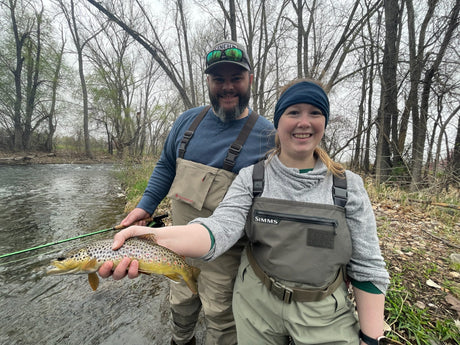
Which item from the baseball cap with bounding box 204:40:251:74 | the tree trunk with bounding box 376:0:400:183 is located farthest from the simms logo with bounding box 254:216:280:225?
the tree trunk with bounding box 376:0:400:183

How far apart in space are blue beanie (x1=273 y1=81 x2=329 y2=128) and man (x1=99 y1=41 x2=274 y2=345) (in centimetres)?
49

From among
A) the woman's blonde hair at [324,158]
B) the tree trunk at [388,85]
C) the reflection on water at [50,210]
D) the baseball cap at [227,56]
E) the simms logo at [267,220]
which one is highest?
the tree trunk at [388,85]

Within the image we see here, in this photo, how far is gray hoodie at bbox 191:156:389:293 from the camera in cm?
126

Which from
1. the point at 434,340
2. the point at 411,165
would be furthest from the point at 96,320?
the point at 411,165

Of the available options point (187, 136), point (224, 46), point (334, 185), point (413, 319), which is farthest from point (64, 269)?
point (413, 319)

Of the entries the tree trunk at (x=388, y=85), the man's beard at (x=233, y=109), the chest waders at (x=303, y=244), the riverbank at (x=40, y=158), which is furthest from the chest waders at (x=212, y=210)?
the riverbank at (x=40, y=158)

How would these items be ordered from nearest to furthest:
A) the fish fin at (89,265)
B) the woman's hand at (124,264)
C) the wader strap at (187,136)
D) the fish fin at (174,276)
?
the woman's hand at (124,264)
the fish fin at (89,265)
the fish fin at (174,276)
the wader strap at (187,136)

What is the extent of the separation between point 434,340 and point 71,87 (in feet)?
98.2

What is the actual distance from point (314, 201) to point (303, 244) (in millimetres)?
279

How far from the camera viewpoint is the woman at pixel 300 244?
1.26 metres

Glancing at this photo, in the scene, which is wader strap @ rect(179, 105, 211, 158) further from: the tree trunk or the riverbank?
the riverbank

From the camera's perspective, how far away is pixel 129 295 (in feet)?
10.6

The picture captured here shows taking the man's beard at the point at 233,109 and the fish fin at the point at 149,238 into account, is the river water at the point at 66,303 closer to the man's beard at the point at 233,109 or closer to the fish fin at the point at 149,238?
→ the fish fin at the point at 149,238

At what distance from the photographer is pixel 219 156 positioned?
Answer: 1.93m
